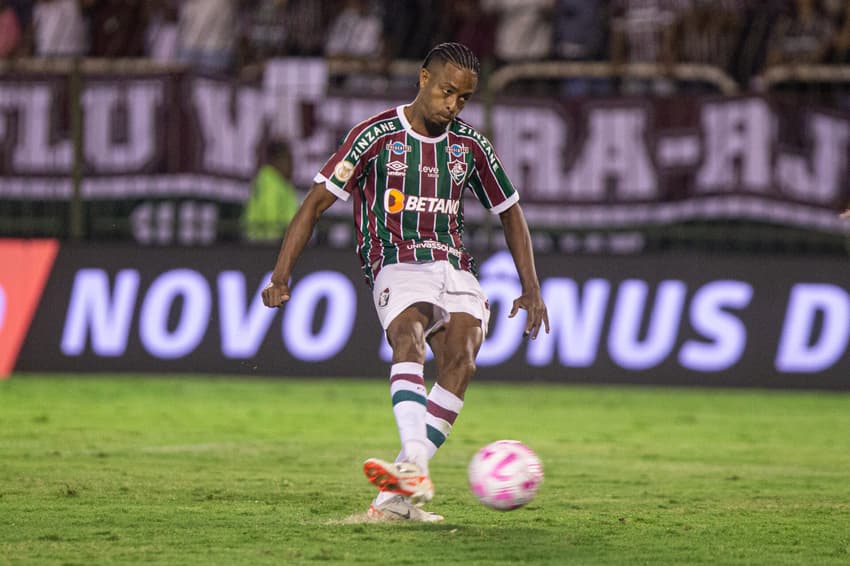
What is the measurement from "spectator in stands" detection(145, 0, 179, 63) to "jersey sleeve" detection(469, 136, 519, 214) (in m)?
10.6

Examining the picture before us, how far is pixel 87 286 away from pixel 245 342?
5.32 ft

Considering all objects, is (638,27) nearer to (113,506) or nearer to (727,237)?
(727,237)

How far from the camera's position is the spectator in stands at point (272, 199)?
14.9 m

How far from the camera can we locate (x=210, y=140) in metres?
15.3

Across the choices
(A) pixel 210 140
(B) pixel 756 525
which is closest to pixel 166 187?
(A) pixel 210 140

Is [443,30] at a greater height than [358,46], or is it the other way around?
[443,30]

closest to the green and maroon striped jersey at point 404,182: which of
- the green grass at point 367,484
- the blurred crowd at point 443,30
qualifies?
the green grass at point 367,484

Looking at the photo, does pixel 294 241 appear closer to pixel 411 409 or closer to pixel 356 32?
pixel 411 409

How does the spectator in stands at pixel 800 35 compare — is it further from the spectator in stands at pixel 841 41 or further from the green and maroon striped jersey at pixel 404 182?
the green and maroon striped jersey at pixel 404 182

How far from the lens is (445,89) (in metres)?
6.86

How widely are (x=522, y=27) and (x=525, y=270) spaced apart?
10.5 m

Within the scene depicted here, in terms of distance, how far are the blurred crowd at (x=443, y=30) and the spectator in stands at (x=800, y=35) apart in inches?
0.5

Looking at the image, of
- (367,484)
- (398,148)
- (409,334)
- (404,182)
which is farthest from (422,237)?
(367,484)

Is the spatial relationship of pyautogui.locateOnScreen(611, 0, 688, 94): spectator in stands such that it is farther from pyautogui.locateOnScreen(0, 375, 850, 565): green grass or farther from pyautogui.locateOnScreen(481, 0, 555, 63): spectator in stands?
Answer: pyautogui.locateOnScreen(0, 375, 850, 565): green grass
